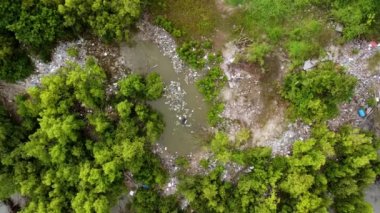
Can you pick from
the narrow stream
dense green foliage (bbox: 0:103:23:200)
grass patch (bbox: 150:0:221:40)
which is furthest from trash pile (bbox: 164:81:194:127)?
dense green foliage (bbox: 0:103:23:200)

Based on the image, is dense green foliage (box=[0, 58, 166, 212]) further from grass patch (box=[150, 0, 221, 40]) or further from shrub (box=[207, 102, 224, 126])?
grass patch (box=[150, 0, 221, 40])

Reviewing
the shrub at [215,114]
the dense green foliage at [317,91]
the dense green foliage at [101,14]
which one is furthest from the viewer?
the shrub at [215,114]

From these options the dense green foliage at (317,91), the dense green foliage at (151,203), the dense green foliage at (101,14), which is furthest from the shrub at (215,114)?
the dense green foliage at (101,14)

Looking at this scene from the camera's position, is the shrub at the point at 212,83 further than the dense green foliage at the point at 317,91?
Yes

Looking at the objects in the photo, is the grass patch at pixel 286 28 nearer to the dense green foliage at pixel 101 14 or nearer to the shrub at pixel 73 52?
the dense green foliage at pixel 101 14

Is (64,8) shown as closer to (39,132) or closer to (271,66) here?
(39,132)

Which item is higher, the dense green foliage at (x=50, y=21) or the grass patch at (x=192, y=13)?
the dense green foliage at (x=50, y=21)

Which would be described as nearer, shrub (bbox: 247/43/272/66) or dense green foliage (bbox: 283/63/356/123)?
dense green foliage (bbox: 283/63/356/123)

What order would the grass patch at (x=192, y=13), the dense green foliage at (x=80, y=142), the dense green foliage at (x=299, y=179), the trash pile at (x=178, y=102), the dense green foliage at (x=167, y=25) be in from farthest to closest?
the trash pile at (x=178, y=102)
the grass patch at (x=192, y=13)
the dense green foliage at (x=167, y=25)
the dense green foliage at (x=299, y=179)
the dense green foliage at (x=80, y=142)
